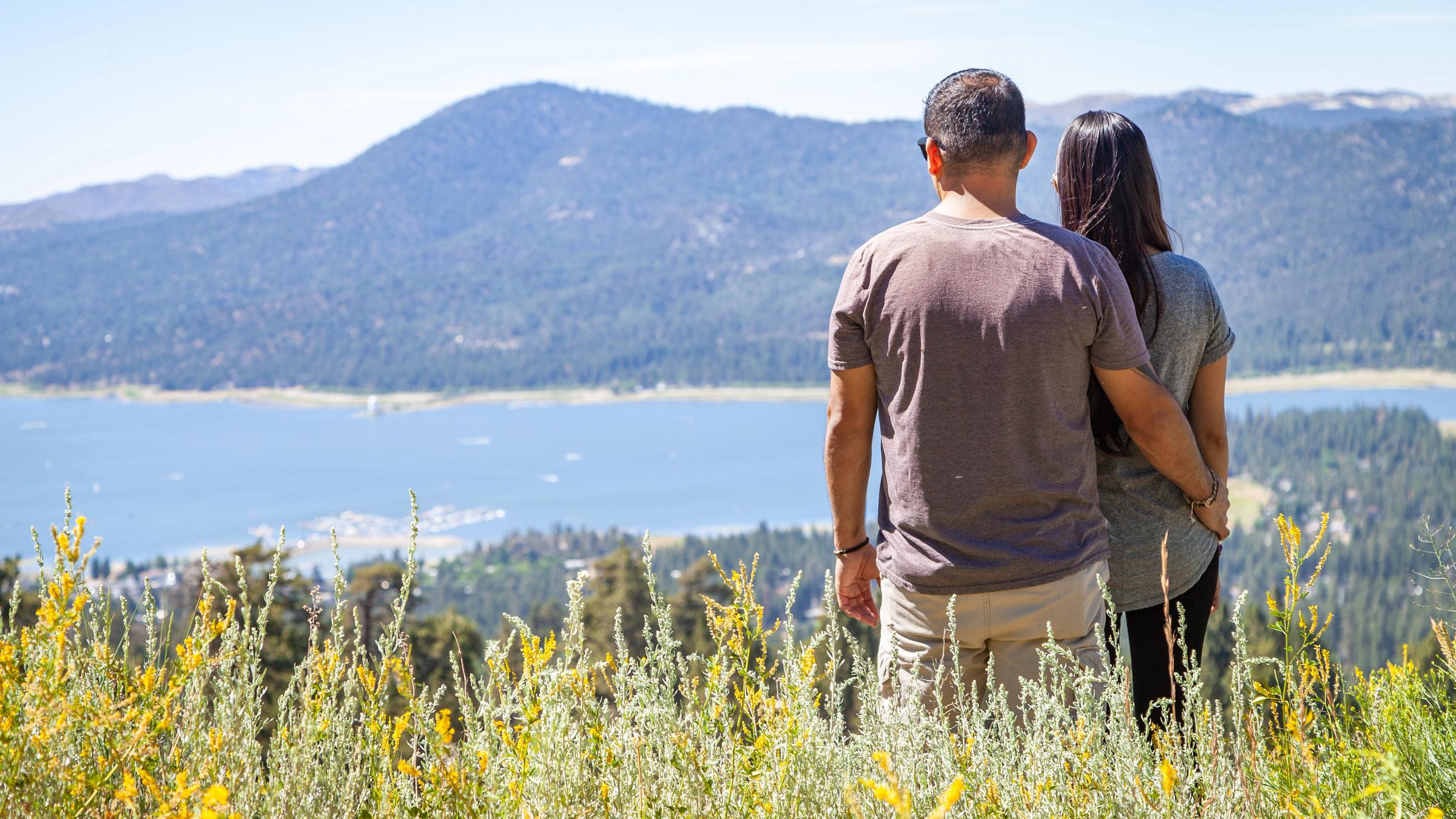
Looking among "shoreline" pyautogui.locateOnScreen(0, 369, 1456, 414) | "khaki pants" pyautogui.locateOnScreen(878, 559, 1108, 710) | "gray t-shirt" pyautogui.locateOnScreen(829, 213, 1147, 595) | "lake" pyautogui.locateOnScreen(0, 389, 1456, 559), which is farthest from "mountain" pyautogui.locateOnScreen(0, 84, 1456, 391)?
"gray t-shirt" pyautogui.locateOnScreen(829, 213, 1147, 595)

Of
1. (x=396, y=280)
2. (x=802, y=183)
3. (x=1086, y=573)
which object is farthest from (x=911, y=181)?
(x=1086, y=573)

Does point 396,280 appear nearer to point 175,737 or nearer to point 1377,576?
point 1377,576

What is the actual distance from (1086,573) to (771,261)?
172 m

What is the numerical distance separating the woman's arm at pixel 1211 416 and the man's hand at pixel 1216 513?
0.03 meters

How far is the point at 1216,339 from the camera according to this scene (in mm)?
1913

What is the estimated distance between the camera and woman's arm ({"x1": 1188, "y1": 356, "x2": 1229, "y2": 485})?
6.22ft

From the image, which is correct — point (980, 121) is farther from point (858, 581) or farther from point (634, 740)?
point (634, 740)

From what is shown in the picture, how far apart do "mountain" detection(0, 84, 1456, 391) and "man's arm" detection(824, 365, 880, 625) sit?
124 m

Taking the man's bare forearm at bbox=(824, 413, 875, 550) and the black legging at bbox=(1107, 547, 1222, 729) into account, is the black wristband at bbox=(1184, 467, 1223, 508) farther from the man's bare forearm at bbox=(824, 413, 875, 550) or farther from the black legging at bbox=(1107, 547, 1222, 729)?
the man's bare forearm at bbox=(824, 413, 875, 550)

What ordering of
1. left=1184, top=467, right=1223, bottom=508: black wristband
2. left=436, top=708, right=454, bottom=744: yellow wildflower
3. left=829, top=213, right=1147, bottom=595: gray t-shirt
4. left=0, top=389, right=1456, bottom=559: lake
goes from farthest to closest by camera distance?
left=0, top=389, right=1456, bottom=559: lake < left=1184, top=467, right=1223, bottom=508: black wristband < left=829, top=213, right=1147, bottom=595: gray t-shirt < left=436, top=708, right=454, bottom=744: yellow wildflower

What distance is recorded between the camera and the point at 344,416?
121688 millimetres

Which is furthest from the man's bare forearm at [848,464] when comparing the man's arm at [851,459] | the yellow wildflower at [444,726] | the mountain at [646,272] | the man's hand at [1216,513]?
the mountain at [646,272]

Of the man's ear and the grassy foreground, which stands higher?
the man's ear

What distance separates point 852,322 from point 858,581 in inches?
19.1
